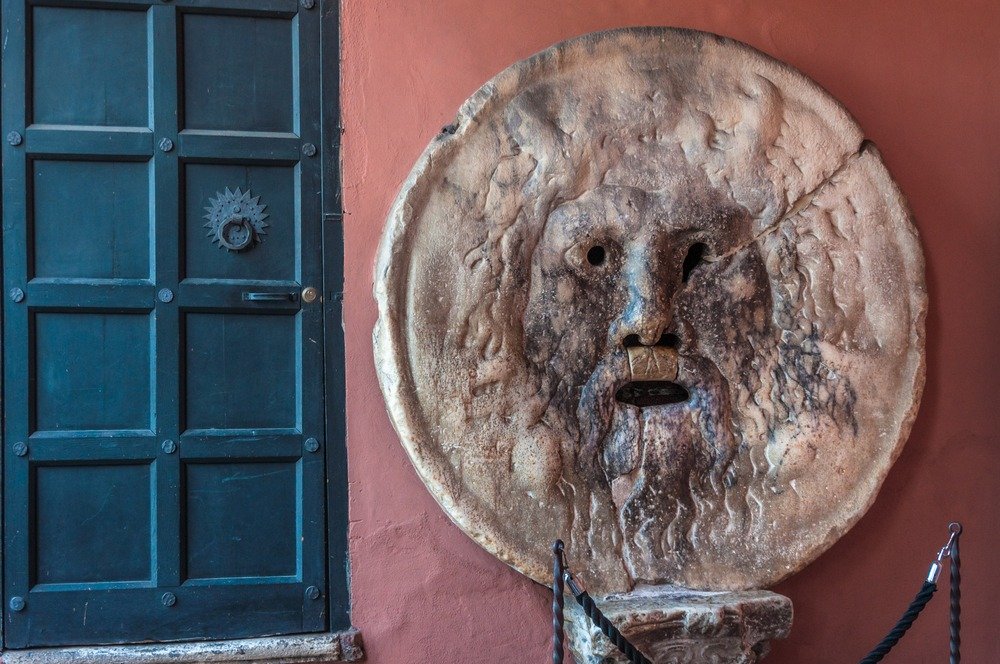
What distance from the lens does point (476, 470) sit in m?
2.06

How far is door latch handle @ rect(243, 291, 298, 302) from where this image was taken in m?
2.08

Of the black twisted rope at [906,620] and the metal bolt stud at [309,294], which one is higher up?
the metal bolt stud at [309,294]

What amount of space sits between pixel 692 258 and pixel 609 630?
92 cm

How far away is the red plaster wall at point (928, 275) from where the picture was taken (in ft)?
7.01

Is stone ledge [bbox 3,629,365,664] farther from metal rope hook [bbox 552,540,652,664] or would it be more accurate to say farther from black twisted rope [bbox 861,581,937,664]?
black twisted rope [bbox 861,581,937,664]

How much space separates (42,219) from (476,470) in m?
1.12

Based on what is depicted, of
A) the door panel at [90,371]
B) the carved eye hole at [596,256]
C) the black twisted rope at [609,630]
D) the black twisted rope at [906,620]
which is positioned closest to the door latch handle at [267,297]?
the door panel at [90,371]

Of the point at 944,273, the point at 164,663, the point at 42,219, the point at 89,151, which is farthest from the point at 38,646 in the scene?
the point at 944,273

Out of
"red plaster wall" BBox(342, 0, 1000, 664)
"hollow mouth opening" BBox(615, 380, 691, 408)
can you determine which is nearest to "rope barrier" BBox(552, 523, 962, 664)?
"red plaster wall" BBox(342, 0, 1000, 664)

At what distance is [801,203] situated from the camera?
2.24m

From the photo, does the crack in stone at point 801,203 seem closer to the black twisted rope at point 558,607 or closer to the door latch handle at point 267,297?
the black twisted rope at point 558,607

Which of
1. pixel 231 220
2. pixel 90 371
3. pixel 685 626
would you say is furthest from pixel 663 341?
pixel 90 371

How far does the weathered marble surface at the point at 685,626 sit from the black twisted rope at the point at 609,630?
0.12 metres

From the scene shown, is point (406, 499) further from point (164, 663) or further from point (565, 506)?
point (164, 663)
